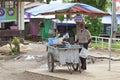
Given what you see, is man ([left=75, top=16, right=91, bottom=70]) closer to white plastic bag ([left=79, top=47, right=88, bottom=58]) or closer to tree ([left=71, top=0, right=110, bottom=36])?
white plastic bag ([left=79, top=47, right=88, bottom=58])

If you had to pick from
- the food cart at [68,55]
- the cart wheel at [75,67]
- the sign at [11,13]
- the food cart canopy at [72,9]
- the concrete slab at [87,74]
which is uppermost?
the food cart canopy at [72,9]

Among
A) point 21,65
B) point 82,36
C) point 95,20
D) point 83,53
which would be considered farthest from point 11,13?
point 83,53

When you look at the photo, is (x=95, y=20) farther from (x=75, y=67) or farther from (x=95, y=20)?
(x=75, y=67)

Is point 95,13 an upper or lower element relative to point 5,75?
upper

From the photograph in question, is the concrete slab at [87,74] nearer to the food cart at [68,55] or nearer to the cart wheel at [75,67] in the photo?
the cart wheel at [75,67]

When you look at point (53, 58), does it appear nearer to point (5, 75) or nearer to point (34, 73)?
point (34, 73)

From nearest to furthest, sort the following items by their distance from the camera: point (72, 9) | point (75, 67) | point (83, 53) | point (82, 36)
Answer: point (83, 53) < point (82, 36) < point (75, 67) < point (72, 9)

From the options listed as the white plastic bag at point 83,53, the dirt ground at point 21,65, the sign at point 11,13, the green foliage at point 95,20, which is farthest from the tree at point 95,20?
the white plastic bag at point 83,53

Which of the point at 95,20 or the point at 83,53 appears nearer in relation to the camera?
the point at 83,53

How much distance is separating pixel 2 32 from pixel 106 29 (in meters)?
14.7

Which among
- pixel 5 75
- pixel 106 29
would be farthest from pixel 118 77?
pixel 106 29

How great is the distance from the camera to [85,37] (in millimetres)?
12562

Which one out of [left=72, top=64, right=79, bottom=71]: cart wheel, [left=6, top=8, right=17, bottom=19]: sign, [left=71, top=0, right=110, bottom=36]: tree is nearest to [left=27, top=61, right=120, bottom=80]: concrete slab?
[left=72, top=64, right=79, bottom=71]: cart wheel

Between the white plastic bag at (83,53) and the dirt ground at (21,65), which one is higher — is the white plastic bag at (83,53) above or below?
above
